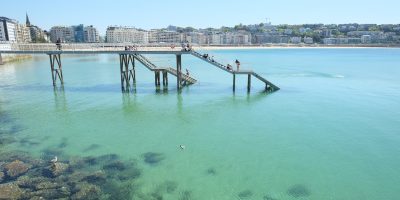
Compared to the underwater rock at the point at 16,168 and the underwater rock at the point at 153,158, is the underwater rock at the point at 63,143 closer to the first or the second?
the underwater rock at the point at 16,168

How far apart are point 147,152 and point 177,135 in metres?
3.57

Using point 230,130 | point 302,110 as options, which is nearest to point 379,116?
point 302,110

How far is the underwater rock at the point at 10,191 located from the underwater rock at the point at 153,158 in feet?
19.9

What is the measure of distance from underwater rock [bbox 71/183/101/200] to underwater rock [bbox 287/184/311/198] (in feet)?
27.2

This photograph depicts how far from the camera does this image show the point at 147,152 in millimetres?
18734

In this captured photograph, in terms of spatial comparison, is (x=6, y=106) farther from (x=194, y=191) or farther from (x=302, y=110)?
(x=302, y=110)

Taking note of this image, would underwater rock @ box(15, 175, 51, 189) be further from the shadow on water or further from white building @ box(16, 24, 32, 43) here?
white building @ box(16, 24, 32, 43)

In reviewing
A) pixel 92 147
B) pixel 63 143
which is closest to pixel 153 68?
pixel 63 143

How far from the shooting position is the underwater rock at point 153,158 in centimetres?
1734

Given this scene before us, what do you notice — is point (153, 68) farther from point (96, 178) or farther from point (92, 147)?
point (96, 178)

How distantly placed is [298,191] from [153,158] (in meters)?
7.78

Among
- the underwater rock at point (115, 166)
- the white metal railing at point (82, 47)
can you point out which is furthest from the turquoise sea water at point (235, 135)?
the white metal railing at point (82, 47)

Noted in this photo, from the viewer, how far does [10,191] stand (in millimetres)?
13781

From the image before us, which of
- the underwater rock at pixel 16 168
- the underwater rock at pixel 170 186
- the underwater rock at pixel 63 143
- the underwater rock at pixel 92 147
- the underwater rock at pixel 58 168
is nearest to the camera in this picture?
the underwater rock at pixel 170 186
